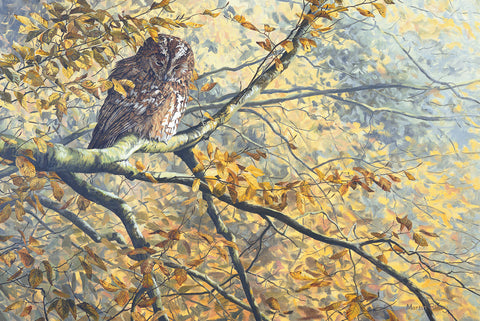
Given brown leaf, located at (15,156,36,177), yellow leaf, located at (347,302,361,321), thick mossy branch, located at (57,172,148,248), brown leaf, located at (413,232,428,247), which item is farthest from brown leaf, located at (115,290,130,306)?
brown leaf, located at (413,232,428,247)

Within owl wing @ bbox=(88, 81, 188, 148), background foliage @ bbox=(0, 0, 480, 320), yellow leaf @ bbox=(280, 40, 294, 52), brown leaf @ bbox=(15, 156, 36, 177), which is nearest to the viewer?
brown leaf @ bbox=(15, 156, 36, 177)

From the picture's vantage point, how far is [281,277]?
1674 mm

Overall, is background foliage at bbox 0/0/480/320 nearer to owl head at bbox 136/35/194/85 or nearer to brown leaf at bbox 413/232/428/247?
owl head at bbox 136/35/194/85

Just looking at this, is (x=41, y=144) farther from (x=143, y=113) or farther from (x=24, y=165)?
(x=143, y=113)

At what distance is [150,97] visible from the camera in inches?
52.2

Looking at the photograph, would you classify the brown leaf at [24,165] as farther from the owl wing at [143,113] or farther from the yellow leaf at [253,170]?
the yellow leaf at [253,170]

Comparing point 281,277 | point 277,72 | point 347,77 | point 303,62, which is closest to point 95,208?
point 281,277

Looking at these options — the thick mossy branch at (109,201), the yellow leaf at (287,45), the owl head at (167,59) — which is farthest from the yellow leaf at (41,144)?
the yellow leaf at (287,45)

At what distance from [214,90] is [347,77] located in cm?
65

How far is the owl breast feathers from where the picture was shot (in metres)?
1.27

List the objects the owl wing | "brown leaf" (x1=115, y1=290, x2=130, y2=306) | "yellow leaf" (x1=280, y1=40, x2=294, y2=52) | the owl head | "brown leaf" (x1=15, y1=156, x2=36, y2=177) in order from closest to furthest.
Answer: "brown leaf" (x1=15, y1=156, x2=36, y2=177), "brown leaf" (x1=115, y1=290, x2=130, y2=306), "yellow leaf" (x1=280, y1=40, x2=294, y2=52), the owl wing, the owl head

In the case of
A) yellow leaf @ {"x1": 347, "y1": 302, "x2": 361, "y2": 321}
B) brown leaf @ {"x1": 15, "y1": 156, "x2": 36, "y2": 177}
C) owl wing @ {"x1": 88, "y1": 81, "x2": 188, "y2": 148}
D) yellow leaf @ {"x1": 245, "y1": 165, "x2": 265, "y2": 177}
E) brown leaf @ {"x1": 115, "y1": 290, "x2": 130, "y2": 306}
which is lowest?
brown leaf @ {"x1": 115, "y1": 290, "x2": 130, "y2": 306}

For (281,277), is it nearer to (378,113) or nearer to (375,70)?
(378,113)

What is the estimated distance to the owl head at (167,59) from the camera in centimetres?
138
